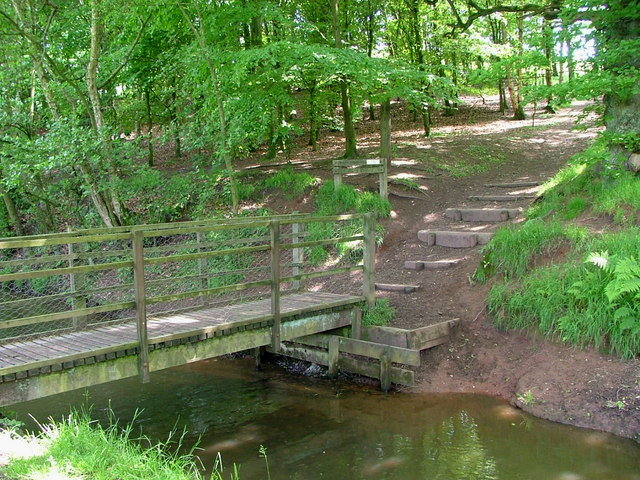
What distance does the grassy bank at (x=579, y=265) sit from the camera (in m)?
7.43

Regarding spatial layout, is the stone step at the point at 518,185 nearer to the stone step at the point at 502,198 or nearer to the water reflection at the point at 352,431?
the stone step at the point at 502,198

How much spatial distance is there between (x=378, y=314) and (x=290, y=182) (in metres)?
6.60

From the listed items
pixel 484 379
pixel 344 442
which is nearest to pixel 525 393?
pixel 484 379

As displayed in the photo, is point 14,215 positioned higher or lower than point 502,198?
higher

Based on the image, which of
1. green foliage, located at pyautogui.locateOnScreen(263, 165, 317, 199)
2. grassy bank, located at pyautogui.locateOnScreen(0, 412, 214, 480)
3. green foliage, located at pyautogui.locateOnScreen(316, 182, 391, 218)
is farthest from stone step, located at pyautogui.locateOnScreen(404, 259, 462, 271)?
grassy bank, located at pyautogui.locateOnScreen(0, 412, 214, 480)

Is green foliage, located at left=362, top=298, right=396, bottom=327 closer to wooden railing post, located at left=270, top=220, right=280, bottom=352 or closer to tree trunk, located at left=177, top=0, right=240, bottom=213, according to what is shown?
wooden railing post, located at left=270, top=220, right=280, bottom=352

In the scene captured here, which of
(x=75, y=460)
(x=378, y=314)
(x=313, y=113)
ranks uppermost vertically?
(x=313, y=113)

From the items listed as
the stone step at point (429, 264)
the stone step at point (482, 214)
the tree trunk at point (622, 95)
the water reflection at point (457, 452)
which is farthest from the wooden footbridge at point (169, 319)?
the tree trunk at point (622, 95)

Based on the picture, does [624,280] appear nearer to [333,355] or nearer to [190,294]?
[333,355]

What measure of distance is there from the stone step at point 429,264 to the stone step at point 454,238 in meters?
0.80

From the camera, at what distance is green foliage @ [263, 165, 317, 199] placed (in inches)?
577

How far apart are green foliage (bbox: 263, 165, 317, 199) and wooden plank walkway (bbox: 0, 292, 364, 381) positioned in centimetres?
593

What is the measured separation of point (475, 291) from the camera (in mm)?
9531

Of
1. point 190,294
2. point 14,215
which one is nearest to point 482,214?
point 190,294
